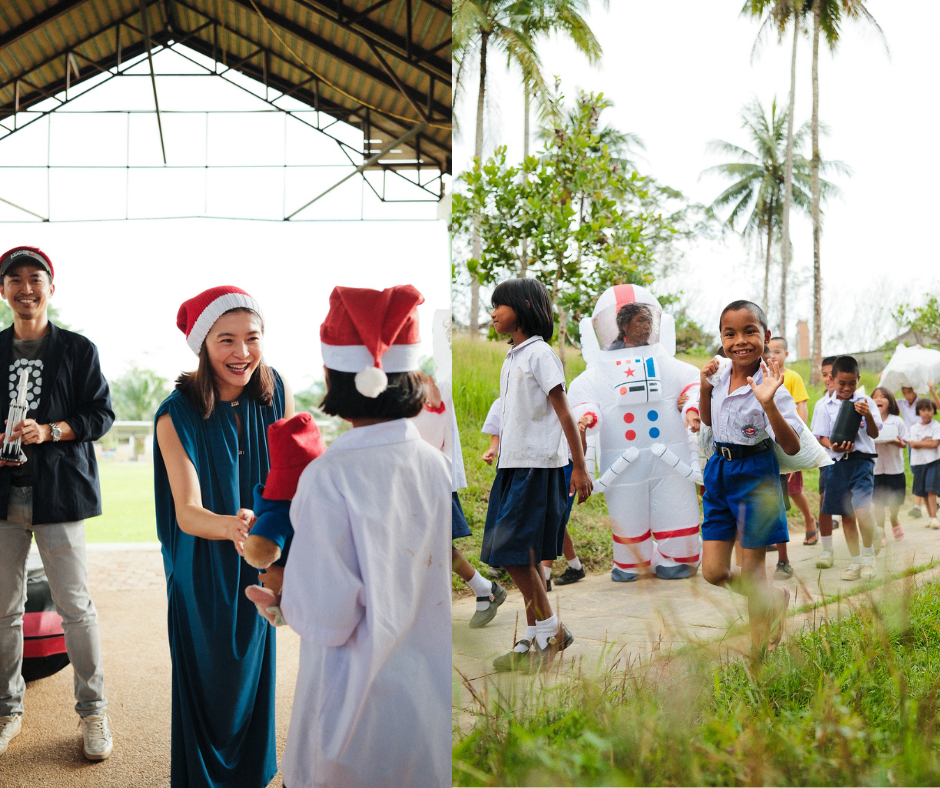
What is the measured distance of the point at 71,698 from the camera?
2908 mm

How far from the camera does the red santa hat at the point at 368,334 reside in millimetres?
1452

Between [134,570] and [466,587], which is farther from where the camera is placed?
[134,570]

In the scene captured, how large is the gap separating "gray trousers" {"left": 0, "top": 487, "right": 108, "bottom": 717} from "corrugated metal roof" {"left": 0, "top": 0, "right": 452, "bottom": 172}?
4.41 ft

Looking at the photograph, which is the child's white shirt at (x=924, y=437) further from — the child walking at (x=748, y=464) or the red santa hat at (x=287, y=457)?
the red santa hat at (x=287, y=457)

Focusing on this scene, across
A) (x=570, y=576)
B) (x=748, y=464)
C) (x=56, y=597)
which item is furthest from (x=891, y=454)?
(x=56, y=597)

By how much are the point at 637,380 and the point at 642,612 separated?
59 cm

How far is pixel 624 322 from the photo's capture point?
1801 millimetres

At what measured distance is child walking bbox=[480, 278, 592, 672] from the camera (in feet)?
5.85

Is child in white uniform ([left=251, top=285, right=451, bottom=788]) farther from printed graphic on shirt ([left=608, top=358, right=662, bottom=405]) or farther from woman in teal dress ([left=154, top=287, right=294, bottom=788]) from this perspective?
printed graphic on shirt ([left=608, top=358, right=662, bottom=405])

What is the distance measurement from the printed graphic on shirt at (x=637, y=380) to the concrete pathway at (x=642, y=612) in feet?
1.53

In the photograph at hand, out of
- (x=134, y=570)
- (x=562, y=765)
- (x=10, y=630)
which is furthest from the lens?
(x=134, y=570)

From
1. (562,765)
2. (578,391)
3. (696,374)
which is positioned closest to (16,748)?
(562,765)

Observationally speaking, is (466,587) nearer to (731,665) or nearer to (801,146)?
(731,665)

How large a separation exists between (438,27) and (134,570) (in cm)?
483
